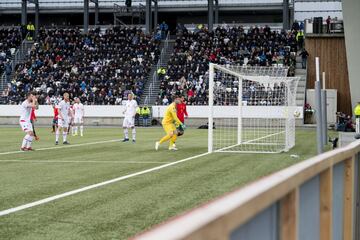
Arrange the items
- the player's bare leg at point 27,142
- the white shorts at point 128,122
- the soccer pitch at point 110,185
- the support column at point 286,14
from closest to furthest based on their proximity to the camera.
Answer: the soccer pitch at point 110,185 → the player's bare leg at point 27,142 → the white shorts at point 128,122 → the support column at point 286,14

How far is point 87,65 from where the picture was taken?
2004 inches

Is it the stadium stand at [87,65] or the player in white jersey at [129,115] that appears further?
the stadium stand at [87,65]

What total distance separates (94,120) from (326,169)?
141 feet

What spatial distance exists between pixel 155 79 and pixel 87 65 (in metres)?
6.40

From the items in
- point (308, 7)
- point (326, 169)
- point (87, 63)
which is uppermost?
point (308, 7)

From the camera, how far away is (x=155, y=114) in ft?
146

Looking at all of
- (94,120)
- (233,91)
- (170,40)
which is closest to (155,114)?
(94,120)

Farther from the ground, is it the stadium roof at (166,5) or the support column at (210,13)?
the stadium roof at (166,5)

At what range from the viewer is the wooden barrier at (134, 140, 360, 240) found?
1620mm

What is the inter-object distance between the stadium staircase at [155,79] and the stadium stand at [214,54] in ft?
2.46

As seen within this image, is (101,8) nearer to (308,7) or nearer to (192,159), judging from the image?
(308,7)

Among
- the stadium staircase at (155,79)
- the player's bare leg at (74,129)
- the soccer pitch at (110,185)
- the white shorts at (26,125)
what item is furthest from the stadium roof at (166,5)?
the white shorts at (26,125)

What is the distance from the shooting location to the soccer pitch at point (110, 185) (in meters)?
7.16

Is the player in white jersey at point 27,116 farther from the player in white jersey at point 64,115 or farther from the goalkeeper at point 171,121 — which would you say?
the goalkeeper at point 171,121
